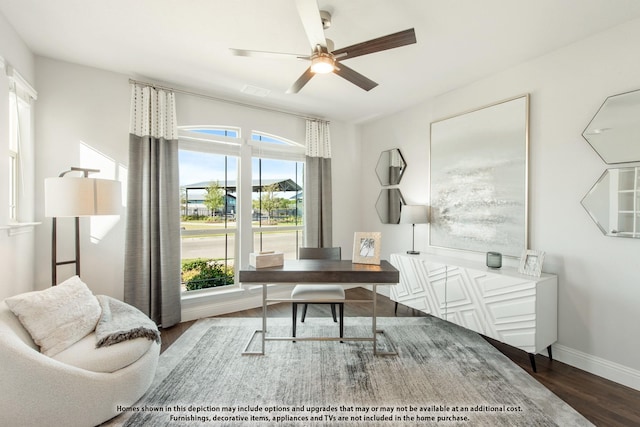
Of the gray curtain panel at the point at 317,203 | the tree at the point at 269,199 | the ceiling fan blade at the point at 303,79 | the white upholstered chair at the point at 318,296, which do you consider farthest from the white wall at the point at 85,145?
the gray curtain panel at the point at 317,203

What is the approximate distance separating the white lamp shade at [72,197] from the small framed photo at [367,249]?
2229 mm

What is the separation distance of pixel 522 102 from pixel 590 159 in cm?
81

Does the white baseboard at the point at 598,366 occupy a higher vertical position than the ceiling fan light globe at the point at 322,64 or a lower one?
lower

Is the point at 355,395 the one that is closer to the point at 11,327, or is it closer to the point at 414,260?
the point at 414,260

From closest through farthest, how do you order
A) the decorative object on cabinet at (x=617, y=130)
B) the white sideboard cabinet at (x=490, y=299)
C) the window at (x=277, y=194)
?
the decorative object on cabinet at (x=617, y=130) < the white sideboard cabinet at (x=490, y=299) < the window at (x=277, y=194)

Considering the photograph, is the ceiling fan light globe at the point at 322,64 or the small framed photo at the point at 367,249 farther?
the small framed photo at the point at 367,249

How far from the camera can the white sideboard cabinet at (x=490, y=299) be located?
2344 mm

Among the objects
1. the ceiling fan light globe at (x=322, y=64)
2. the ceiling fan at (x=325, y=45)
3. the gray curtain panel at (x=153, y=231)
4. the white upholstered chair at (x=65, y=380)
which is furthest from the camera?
the gray curtain panel at (x=153, y=231)

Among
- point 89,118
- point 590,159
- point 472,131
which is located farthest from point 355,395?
point 89,118

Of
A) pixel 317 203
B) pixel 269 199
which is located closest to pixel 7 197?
pixel 269 199

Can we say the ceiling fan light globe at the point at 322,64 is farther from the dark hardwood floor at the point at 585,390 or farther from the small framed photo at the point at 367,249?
the dark hardwood floor at the point at 585,390

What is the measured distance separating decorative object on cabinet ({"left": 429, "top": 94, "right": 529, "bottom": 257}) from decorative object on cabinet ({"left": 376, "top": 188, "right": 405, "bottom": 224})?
0.60 metres

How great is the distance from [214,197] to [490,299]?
337 cm

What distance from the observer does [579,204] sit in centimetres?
241
